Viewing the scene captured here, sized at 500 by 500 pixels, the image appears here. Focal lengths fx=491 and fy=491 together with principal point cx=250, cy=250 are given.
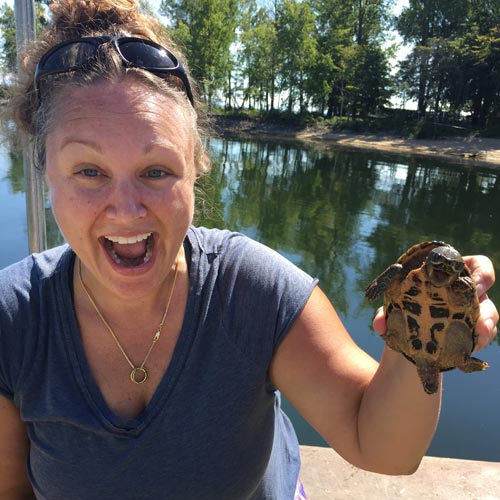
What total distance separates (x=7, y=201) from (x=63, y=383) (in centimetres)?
1015

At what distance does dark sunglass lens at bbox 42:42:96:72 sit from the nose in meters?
0.36

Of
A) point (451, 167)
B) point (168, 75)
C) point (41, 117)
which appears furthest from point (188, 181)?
point (451, 167)

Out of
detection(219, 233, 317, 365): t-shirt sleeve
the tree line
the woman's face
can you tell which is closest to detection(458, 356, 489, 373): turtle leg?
detection(219, 233, 317, 365): t-shirt sleeve

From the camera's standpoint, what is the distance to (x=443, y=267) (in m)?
1.03

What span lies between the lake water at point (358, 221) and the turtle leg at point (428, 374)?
4.57 feet

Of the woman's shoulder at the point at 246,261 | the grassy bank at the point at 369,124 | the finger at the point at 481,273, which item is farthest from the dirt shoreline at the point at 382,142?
the finger at the point at 481,273

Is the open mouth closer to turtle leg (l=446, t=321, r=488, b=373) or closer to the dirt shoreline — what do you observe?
turtle leg (l=446, t=321, r=488, b=373)

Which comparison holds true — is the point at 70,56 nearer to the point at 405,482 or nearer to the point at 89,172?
the point at 89,172

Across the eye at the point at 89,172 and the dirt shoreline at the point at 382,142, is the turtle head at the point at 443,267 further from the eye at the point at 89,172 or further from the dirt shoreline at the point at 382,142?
the dirt shoreline at the point at 382,142

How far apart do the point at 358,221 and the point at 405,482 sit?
11.2m

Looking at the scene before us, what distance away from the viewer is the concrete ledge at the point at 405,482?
216 cm

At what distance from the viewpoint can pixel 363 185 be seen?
62.2 ft

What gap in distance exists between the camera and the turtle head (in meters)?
1.03

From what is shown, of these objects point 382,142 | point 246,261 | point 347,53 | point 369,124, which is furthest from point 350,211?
point 347,53
